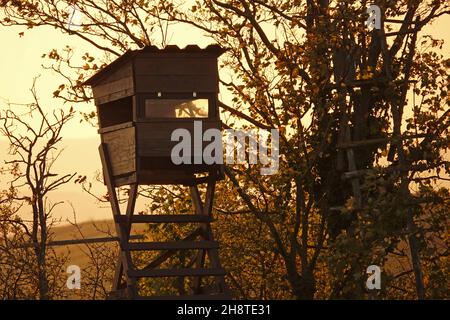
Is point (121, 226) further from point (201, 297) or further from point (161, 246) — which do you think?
point (201, 297)

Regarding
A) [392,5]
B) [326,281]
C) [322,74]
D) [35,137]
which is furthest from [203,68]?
[326,281]

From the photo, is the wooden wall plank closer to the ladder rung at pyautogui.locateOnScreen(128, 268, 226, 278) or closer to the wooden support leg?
the wooden support leg

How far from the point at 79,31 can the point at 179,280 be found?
15.6 feet

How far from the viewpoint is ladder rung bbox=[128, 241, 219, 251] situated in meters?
16.2

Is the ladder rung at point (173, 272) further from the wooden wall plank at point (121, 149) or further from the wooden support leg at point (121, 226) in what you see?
the wooden wall plank at point (121, 149)

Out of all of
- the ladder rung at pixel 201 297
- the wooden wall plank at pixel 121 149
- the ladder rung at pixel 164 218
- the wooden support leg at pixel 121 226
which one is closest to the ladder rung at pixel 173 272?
the wooden support leg at pixel 121 226

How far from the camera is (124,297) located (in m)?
16.6

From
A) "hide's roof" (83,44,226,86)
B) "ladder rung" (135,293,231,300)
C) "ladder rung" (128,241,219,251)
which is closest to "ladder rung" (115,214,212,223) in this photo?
"ladder rung" (128,241,219,251)

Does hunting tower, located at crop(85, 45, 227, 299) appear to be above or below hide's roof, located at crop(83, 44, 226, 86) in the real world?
below

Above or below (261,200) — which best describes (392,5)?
above

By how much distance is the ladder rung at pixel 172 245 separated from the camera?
1620cm

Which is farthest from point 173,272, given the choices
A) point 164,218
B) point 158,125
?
point 158,125

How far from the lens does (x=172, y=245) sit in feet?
53.4
